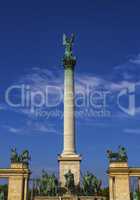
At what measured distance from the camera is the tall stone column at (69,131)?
58062mm

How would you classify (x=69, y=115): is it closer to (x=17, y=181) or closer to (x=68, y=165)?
(x=68, y=165)

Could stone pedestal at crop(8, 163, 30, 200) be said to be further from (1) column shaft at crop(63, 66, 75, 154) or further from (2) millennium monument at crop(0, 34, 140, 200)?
(1) column shaft at crop(63, 66, 75, 154)

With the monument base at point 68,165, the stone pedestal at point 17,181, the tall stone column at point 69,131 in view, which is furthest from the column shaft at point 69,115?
the stone pedestal at point 17,181

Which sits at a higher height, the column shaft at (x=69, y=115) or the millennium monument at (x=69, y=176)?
the column shaft at (x=69, y=115)

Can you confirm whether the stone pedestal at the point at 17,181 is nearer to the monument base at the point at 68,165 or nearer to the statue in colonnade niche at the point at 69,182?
the monument base at the point at 68,165

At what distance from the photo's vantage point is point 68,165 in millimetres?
58094

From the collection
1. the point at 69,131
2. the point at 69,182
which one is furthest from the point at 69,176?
the point at 69,131

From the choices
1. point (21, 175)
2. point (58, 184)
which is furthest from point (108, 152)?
point (21, 175)

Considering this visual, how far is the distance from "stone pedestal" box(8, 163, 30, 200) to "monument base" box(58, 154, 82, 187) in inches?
225

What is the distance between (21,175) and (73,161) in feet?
27.0

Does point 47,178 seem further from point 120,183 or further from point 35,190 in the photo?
point 120,183

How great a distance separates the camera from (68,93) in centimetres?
6078

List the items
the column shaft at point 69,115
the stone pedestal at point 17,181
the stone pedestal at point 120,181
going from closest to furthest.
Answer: the column shaft at point 69,115, the stone pedestal at point 120,181, the stone pedestal at point 17,181

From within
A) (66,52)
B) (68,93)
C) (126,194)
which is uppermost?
(66,52)
